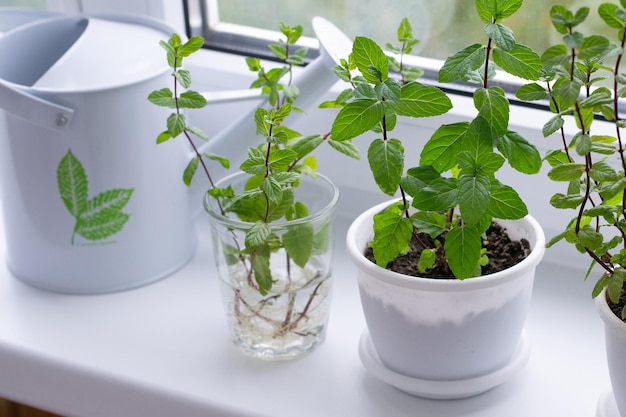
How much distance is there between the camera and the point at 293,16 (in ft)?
3.13

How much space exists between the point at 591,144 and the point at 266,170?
220mm

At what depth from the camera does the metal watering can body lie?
716 mm

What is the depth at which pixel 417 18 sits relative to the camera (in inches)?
34.5

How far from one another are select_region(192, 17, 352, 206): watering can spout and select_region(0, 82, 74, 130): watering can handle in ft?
0.40

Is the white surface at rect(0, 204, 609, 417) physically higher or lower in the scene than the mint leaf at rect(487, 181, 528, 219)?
lower

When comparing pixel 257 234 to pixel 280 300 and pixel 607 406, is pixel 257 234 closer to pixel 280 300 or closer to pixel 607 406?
pixel 280 300

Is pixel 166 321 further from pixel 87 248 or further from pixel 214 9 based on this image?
pixel 214 9

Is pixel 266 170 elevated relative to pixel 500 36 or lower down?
lower down

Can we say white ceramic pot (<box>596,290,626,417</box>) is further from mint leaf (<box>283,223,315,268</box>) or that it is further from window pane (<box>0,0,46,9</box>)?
window pane (<box>0,0,46,9</box>)

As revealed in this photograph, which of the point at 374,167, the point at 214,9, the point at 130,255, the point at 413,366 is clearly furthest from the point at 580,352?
the point at 214,9

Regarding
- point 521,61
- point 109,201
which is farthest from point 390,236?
point 109,201

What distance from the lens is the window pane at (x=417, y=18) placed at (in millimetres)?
815

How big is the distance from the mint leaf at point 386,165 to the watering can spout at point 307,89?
129mm

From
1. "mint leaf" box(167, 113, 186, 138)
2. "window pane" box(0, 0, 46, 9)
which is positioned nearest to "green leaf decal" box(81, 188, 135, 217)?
"mint leaf" box(167, 113, 186, 138)
